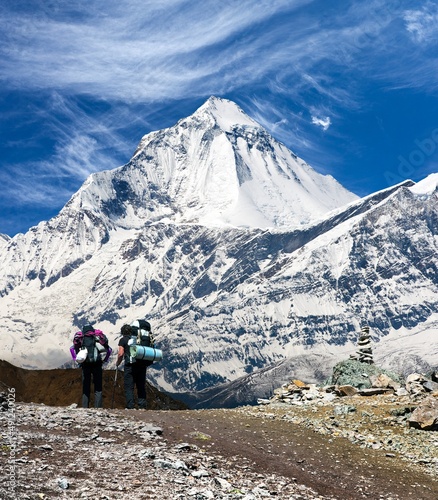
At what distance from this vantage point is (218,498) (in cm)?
1472

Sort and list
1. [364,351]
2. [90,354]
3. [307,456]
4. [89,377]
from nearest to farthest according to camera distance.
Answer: [307,456] → [90,354] → [89,377] → [364,351]

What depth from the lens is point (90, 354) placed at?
89.5ft

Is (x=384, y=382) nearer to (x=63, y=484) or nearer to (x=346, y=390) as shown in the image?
(x=346, y=390)

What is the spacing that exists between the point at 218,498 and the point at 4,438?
235 inches

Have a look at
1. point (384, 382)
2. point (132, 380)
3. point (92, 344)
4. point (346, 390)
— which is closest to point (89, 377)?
point (92, 344)

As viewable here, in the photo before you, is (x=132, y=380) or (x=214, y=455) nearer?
(x=214, y=455)

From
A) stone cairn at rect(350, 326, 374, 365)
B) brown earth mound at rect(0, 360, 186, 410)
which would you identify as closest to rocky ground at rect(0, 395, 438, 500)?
stone cairn at rect(350, 326, 374, 365)

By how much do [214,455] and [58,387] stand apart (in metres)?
26.7

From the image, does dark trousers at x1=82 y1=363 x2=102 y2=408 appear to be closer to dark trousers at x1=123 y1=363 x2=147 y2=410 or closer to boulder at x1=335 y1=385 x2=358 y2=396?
dark trousers at x1=123 y1=363 x2=147 y2=410

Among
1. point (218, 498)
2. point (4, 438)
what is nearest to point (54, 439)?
point (4, 438)

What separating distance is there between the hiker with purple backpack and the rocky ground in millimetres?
3692

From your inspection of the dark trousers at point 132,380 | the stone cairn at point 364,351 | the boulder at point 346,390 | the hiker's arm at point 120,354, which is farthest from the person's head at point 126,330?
the stone cairn at point 364,351

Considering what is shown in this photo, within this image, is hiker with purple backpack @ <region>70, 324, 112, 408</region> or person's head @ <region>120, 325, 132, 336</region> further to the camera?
person's head @ <region>120, 325, 132, 336</region>

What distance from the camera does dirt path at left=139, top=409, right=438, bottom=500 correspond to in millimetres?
18062
